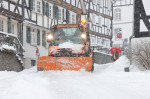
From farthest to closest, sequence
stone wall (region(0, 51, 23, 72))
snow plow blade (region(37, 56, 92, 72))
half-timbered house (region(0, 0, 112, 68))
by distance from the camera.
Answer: half-timbered house (region(0, 0, 112, 68)) → stone wall (region(0, 51, 23, 72)) → snow plow blade (region(37, 56, 92, 72))

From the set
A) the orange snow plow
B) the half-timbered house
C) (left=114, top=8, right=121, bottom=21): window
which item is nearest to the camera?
the orange snow plow

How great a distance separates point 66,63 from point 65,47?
1516mm

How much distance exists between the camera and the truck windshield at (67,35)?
40.7 ft

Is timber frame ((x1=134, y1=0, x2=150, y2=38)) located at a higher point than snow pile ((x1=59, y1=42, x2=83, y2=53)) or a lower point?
higher

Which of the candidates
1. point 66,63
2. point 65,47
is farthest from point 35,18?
point 66,63

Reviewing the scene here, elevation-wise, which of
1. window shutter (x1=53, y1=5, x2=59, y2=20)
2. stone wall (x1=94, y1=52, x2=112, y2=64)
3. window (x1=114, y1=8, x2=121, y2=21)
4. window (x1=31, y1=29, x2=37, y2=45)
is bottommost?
stone wall (x1=94, y1=52, x2=112, y2=64)

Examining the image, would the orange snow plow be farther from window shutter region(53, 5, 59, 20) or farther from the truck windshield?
window shutter region(53, 5, 59, 20)

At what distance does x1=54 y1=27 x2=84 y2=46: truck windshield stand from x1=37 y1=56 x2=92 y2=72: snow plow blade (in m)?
1.69

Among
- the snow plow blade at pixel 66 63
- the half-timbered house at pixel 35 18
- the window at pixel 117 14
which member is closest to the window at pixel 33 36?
the half-timbered house at pixel 35 18

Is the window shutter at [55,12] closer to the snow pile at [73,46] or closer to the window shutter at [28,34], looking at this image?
the window shutter at [28,34]

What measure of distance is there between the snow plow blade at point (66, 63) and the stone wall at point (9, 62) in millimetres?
4632

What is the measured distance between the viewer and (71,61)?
10719 mm

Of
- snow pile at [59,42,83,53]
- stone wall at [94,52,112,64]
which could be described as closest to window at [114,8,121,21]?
stone wall at [94,52,112,64]

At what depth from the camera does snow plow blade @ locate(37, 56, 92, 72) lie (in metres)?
10.7
